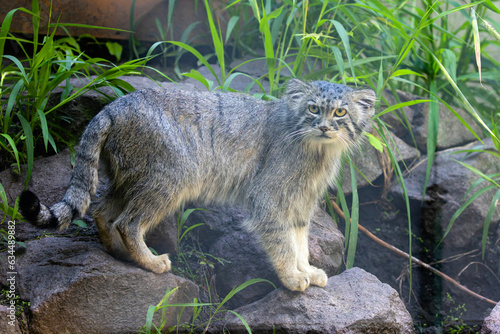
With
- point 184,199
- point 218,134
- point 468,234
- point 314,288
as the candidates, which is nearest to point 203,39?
point 218,134

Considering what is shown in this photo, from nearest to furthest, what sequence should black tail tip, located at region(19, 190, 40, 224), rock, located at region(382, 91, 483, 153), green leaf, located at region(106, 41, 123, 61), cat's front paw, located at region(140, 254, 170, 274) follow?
1. black tail tip, located at region(19, 190, 40, 224)
2. cat's front paw, located at region(140, 254, 170, 274)
3. green leaf, located at region(106, 41, 123, 61)
4. rock, located at region(382, 91, 483, 153)

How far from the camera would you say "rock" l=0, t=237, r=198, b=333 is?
203 cm

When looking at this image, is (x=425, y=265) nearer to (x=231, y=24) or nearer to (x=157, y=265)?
(x=157, y=265)

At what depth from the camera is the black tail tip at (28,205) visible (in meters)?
1.87

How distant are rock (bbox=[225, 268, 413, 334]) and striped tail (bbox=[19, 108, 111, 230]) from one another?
926 millimetres

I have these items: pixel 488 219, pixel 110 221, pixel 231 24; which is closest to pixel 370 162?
pixel 488 219

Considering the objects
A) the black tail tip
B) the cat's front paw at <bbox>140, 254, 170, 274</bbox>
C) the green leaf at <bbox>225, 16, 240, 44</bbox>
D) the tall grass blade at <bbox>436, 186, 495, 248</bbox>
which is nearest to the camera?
the black tail tip

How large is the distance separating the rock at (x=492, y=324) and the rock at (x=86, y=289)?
5.00 feet

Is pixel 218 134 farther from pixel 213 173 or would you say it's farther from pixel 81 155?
pixel 81 155

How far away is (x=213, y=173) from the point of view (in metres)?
2.58

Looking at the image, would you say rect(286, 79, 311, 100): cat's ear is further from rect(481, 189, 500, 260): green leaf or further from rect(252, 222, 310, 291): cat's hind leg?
rect(481, 189, 500, 260): green leaf

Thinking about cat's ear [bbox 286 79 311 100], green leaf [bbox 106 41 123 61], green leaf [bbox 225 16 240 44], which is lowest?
cat's ear [bbox 286 79 311 100]

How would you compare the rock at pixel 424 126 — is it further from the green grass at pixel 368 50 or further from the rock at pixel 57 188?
the rock at pixel 57 188

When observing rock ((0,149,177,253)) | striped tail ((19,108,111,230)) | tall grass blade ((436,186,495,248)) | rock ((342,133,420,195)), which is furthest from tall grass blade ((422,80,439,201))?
striped tail ((19,108,111,230))
